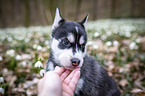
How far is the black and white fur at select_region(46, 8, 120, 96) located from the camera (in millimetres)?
2074

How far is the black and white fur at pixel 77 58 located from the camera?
2.07 meters

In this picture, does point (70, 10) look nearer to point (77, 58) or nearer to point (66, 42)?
point (66, 42)

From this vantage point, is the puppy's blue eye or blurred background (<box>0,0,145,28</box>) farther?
blurred background (<box>0,0,145,28</box>)

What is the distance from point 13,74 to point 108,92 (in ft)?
8.51

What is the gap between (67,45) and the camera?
220 cm

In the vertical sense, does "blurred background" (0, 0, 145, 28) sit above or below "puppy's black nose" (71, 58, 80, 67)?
above

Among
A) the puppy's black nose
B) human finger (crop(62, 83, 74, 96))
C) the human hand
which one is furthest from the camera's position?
the puppy's black nose

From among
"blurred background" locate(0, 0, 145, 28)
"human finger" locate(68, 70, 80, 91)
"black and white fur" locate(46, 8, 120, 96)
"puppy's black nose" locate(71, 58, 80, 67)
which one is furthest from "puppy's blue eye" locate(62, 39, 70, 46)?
"blurred background" locate(0, 0, 145, 28)

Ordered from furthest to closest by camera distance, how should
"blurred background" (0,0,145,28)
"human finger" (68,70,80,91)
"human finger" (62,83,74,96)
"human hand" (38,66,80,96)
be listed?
"blurred background" (0,0,145,28), "human finger" (68,70,80,91), "human finger" (62,83,74,96), "human hand" (38,66,80,96)

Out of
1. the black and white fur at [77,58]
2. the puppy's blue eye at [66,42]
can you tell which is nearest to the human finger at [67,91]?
the black and white fur at [77,58]

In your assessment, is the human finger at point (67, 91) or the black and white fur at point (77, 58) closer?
the human finger at point (67, 91)

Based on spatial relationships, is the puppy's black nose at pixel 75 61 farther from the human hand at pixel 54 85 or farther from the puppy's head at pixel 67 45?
the human hand at pixel 54 85

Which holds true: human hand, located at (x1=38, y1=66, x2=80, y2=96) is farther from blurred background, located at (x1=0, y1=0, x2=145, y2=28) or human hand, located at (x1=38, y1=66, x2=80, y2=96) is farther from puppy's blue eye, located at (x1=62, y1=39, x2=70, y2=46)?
blurred background, located at (x1=0, y1=0, x2=145, y2=28)

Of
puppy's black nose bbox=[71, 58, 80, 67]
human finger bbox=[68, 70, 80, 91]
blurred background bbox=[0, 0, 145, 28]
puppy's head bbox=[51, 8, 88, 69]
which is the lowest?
human finger bbox=[68, 70, 80, 91]
